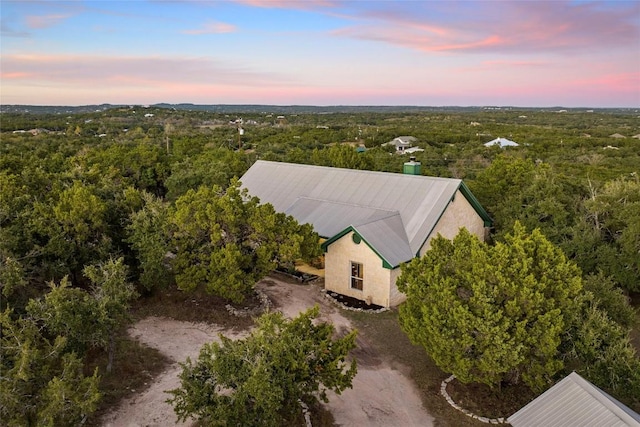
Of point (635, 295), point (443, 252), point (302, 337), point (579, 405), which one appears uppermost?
point (443, 252)

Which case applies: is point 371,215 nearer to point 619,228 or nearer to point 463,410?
point 619,228

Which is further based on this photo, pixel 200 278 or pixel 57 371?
pixel 200 278

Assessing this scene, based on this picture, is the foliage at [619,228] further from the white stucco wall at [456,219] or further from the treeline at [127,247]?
the white stucco wall at [456,219]

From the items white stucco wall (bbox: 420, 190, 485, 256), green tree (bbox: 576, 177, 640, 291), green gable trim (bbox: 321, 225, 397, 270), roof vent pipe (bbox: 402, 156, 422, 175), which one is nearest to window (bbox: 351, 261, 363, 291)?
green gable trim (bbox: 321, 225, 397, 270)

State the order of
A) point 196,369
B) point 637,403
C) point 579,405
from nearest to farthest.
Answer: point 579,405 < point 196,369 < point 637,403

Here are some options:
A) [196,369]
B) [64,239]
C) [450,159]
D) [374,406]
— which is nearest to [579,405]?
[374,406]

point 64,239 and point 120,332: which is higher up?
point 64,239

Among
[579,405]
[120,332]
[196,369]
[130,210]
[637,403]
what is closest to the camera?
[579,405]

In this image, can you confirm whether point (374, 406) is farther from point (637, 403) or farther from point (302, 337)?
point (637, 403)
